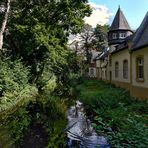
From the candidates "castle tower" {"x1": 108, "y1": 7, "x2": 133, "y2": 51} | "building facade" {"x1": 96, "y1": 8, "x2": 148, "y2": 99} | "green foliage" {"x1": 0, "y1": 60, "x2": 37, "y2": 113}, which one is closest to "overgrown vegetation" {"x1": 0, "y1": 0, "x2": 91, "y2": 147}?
"green foliage" {"x1": 0, "y1": 60, "x2": 37, "y2": 113}

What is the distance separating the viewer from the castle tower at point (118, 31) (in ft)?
122

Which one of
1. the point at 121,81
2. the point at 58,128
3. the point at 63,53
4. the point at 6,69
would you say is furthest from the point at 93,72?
the point at 58,128

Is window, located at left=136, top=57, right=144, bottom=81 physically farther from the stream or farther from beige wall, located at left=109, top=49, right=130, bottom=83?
the stream

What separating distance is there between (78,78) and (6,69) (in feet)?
89.8

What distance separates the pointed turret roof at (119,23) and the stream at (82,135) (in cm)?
2426

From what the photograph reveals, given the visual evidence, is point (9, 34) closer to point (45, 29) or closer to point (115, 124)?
point (45, 29)

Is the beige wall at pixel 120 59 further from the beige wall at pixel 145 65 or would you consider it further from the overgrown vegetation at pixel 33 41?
the overgrown vegetation at pixel 33 41

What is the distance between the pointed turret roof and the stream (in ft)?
79.6

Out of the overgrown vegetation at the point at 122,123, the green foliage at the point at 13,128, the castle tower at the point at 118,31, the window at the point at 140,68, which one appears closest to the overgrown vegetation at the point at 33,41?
the green foliage at the point at 13,128

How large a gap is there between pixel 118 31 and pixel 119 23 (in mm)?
1510

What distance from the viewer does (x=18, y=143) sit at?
1004cm

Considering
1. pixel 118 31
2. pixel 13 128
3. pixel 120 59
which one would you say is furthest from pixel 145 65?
pixel 118 31

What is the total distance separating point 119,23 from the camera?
38.2 m

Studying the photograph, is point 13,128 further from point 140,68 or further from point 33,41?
point 140,68
